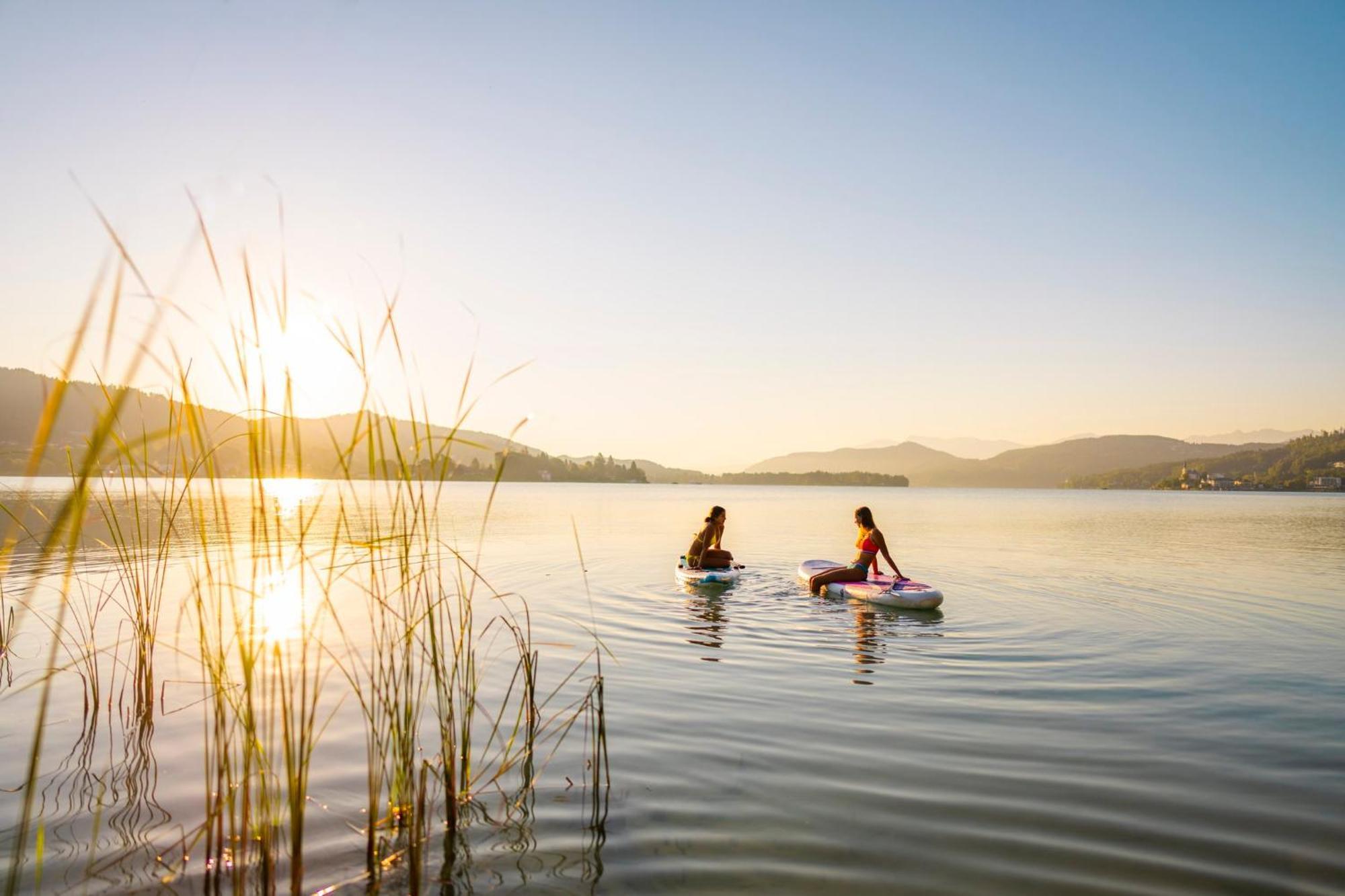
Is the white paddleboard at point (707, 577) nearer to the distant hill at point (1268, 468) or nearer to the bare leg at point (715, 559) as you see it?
the bare leg at point (715, 559)

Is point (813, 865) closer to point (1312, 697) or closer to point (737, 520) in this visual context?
point (1312, 697)

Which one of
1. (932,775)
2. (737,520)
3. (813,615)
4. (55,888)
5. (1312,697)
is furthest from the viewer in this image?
(737,520)

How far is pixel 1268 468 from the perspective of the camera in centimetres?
15312

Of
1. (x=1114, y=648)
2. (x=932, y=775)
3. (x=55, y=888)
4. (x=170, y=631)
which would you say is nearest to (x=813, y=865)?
(x=932, y=775)

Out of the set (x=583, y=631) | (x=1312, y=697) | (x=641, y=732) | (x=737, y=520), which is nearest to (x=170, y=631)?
(x=583, y=631)

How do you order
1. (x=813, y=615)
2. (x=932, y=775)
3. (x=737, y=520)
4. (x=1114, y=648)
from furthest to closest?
(x=737, y=520)
(x=813, y=615)
(x=1114, y=648)
(x=932, y=775)

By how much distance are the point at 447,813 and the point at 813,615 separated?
9.40 m


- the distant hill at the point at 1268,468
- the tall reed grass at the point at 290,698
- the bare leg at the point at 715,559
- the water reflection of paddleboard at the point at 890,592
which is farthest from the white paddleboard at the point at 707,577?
the distant hill at the point at 1268,468

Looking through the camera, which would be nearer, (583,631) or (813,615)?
(583,631)

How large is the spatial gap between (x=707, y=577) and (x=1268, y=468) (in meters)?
179

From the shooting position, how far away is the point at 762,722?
23.0 ft

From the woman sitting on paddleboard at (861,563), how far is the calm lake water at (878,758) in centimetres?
74

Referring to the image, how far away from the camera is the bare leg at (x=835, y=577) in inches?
581

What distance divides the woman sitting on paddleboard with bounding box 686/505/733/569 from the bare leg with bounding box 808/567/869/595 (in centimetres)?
213
